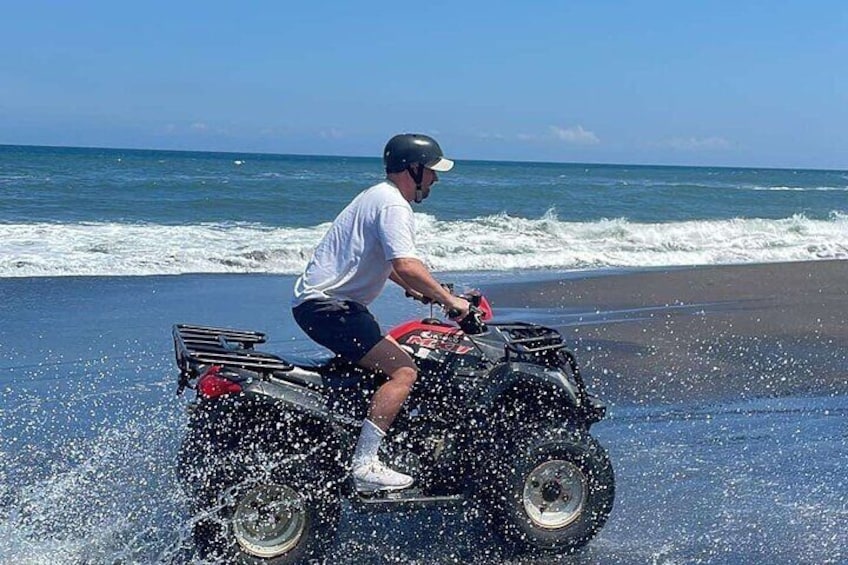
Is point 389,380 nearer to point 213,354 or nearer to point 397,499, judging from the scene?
point 397,499

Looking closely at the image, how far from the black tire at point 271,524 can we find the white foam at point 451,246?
10.9 meters

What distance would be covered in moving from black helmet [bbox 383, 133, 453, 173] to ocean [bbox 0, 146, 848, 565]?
66.4 inches

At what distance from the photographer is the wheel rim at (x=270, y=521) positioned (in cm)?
481

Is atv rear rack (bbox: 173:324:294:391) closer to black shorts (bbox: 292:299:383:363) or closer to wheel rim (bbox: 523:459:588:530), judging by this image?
black shorts (bbox: 292:299:383:363)

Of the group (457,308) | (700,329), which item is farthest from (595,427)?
(700,329)

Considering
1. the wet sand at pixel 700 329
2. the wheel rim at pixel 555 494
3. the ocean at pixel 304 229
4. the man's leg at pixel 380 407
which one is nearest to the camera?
the man's leg at pixel 380 407

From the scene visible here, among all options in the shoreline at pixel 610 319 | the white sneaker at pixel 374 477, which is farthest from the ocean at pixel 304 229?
the white sneaker at pixel 374 477

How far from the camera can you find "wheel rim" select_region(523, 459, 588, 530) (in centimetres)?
509

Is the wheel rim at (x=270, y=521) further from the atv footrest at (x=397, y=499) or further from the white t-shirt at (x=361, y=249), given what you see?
the white t-shirt at (x=361, y=249)

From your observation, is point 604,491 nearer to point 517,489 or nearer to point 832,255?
point 517,489

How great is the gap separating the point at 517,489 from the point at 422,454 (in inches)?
18.6

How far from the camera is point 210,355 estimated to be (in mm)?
4715

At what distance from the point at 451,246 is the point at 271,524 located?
14564 mm

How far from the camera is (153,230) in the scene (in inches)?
885
